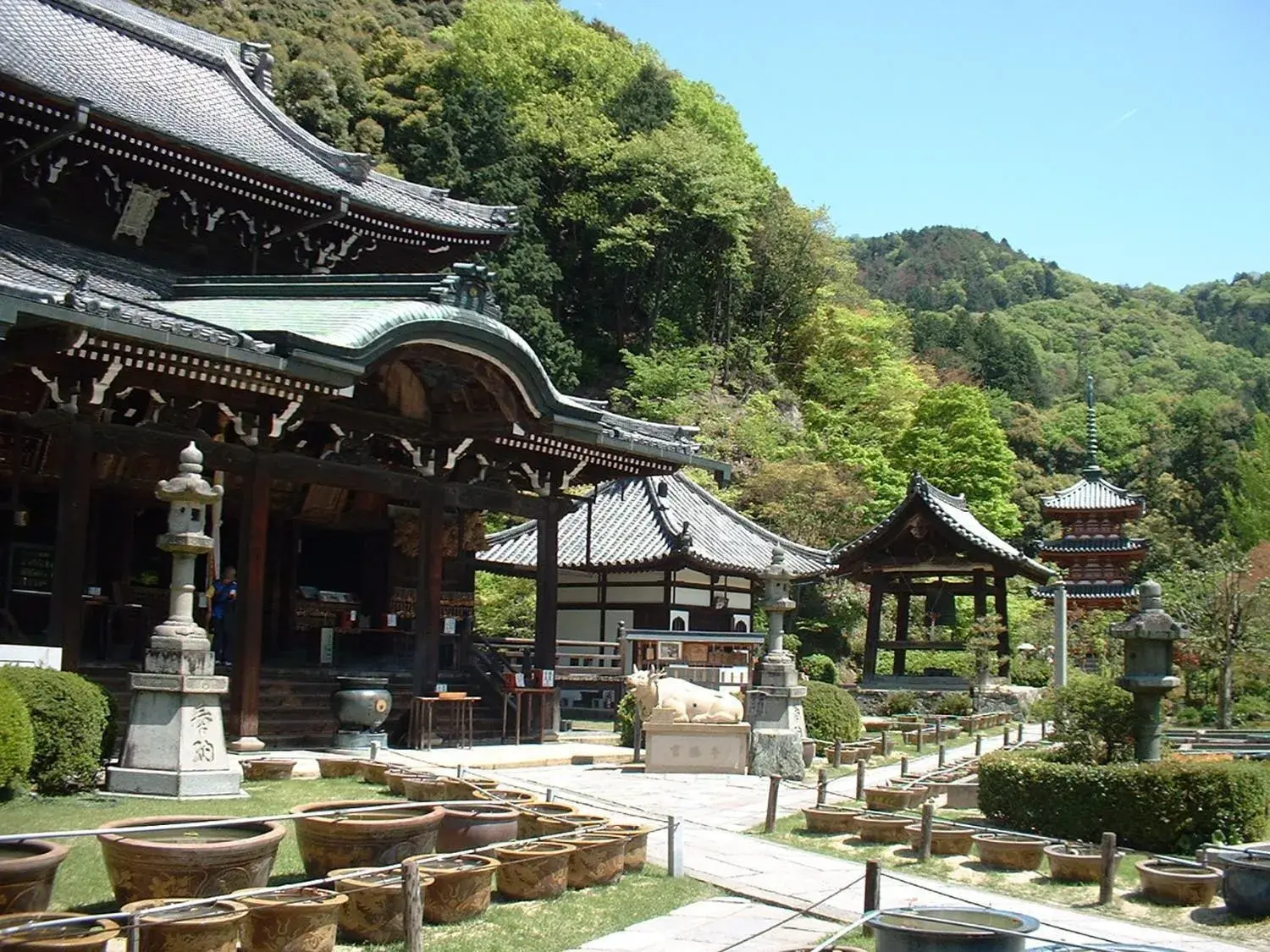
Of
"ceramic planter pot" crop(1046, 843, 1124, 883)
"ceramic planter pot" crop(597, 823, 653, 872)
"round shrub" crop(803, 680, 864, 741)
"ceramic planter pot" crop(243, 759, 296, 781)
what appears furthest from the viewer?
"round shrub" crop(803, 680, 864, 741)

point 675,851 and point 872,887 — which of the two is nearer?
point 872,887

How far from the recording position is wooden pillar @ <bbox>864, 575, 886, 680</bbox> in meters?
31.1

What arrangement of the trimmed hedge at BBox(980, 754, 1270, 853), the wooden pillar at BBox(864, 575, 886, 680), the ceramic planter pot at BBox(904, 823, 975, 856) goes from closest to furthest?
the ceramic planter pot at BBox(904, 823, 975, 856)
the trimmed hedge at BBox(980, 754, 1270, 853)
the wooden pillar at BBox(864, 575, 886, 680)

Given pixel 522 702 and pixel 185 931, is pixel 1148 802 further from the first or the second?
pixel 522 702

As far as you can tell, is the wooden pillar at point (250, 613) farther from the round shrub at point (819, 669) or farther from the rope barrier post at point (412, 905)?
the round shrub at point (819, 669)

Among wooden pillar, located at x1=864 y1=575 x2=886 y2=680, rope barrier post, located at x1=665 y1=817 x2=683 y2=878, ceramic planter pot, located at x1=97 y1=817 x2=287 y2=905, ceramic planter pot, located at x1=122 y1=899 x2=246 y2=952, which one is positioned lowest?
rope barrier post, located at x1=665 y1=817 x2=683 y2=878

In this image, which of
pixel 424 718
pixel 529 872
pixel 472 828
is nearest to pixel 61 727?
pixel 472 828

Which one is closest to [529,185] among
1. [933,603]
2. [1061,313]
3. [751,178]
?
[751,178]

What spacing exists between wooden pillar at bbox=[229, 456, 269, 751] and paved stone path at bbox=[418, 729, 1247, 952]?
11.3ft

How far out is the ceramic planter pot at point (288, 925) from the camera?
20.4ft

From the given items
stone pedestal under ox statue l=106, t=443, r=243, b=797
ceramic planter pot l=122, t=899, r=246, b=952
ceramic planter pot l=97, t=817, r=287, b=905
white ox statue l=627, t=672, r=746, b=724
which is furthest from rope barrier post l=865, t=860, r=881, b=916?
white ox statue l=627, t=672, r=746, b=724

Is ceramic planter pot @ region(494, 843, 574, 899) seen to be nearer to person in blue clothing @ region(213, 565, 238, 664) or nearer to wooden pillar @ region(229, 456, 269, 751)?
wooden pillar @ region(229, 456, 269, 751)

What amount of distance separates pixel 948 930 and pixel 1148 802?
6958 millimetres

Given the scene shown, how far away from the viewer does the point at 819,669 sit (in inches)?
1249
